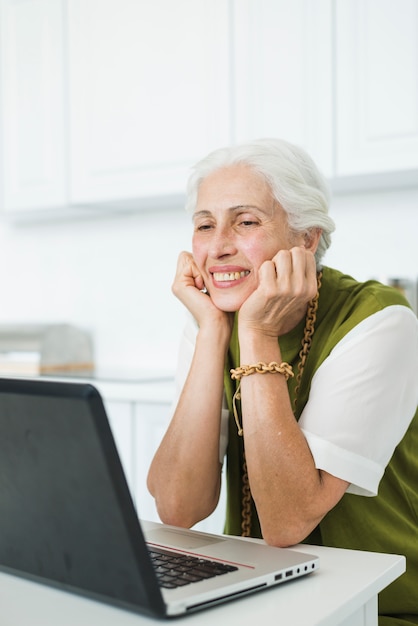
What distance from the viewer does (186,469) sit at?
132cm

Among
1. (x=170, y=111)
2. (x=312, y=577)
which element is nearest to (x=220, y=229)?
(x=312, y=577)

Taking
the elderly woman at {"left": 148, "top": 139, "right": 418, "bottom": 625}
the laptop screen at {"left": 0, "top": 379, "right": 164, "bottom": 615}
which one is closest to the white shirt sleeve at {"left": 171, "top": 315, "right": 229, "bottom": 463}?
the elderly woman at {"left": 148, "top": 139, "right": 418, "bottom": 625}

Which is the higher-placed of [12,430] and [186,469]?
[12,430]

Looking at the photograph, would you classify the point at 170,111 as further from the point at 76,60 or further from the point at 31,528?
the point at 31,528

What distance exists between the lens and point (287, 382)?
54.3 inches

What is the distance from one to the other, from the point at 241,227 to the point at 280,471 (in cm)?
46

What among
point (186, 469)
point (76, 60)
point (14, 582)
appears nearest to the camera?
point (14, 582)

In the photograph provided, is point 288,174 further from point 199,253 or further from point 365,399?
point 365,399

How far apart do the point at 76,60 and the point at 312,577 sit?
2345 millimetres

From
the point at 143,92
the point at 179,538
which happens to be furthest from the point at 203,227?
the point at 143,92

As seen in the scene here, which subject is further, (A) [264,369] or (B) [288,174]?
(B) [288,174]

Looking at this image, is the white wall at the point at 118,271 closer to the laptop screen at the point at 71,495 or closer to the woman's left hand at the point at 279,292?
the woman's left hand at the point at 279,292

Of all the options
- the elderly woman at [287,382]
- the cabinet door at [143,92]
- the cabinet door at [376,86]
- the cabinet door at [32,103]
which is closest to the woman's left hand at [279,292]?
the elderly woman at [287,382]

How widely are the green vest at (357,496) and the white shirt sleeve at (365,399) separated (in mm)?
47
